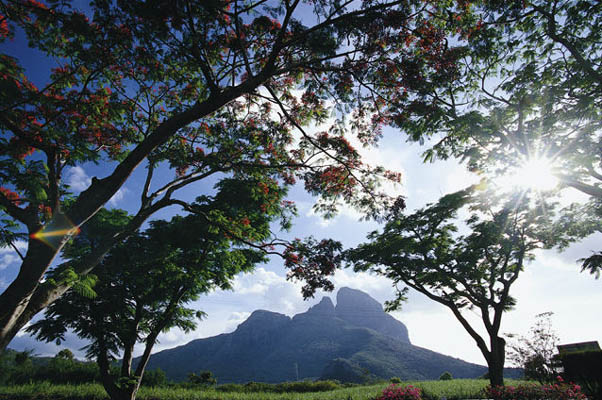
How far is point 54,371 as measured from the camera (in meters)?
18.4

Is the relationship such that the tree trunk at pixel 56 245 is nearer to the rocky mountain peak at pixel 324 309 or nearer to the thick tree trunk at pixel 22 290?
the thick tree trunk at pixel 22 290

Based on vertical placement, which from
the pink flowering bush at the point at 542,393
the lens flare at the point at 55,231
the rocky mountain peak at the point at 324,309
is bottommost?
the pink flowering bush at the point at 542,393

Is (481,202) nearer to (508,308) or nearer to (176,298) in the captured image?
(508,308)

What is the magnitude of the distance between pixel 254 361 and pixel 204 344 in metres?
39.3

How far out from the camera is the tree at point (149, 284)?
12.8m

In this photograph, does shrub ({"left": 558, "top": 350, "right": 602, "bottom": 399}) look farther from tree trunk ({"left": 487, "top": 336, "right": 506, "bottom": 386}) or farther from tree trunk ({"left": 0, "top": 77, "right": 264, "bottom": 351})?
tree trunk ({"left": 0, "top": 77, "right": 264, "bottom": 351})

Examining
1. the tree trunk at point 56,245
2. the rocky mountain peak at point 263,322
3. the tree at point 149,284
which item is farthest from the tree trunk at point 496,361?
the rocky mountain peak at point 263,322

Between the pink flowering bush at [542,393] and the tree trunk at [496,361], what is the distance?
218 centimetres

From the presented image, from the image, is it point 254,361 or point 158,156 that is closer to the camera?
point 158,156

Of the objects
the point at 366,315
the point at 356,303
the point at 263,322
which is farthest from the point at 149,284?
the point at 356,303

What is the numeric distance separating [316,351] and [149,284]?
141m

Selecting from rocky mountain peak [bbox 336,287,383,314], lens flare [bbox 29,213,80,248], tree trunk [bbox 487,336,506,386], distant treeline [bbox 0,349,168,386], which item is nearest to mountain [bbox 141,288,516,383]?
rocky mountain peak [bbox 336,287,383,314]

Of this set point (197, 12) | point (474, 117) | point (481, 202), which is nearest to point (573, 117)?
point (474, 117)

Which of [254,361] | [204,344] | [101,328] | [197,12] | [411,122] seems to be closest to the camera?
[197,12]
